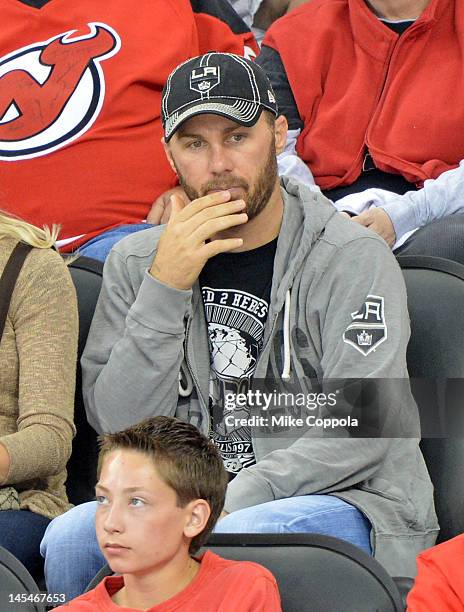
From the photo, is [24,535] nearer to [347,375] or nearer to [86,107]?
[347,375]

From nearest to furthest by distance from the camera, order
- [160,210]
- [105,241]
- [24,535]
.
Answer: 1. [24,535]
2. [105,241]
3. [160,210]

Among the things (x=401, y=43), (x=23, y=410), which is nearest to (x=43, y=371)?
(x=23, y=410)

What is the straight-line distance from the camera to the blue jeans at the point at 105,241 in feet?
8.86

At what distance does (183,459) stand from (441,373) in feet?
2.15

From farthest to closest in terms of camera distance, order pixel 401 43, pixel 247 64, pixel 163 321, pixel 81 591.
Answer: pixel 401 43 → pixel 247 64 → pixel 163 321 → pixel 81 591

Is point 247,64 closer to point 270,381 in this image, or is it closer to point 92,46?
point 270,381

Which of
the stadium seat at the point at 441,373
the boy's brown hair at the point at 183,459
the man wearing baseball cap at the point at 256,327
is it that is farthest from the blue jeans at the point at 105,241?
Answer: the boy's brown hair at the point at 183,459

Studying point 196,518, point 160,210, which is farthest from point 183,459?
point 160,210

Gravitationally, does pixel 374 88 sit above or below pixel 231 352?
above

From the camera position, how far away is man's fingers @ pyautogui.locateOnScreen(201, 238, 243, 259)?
2145 millimetres

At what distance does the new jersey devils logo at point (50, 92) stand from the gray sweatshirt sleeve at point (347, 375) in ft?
3.14

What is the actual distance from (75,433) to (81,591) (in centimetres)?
35

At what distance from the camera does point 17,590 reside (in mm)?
1737

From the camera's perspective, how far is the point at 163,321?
6.98ft
